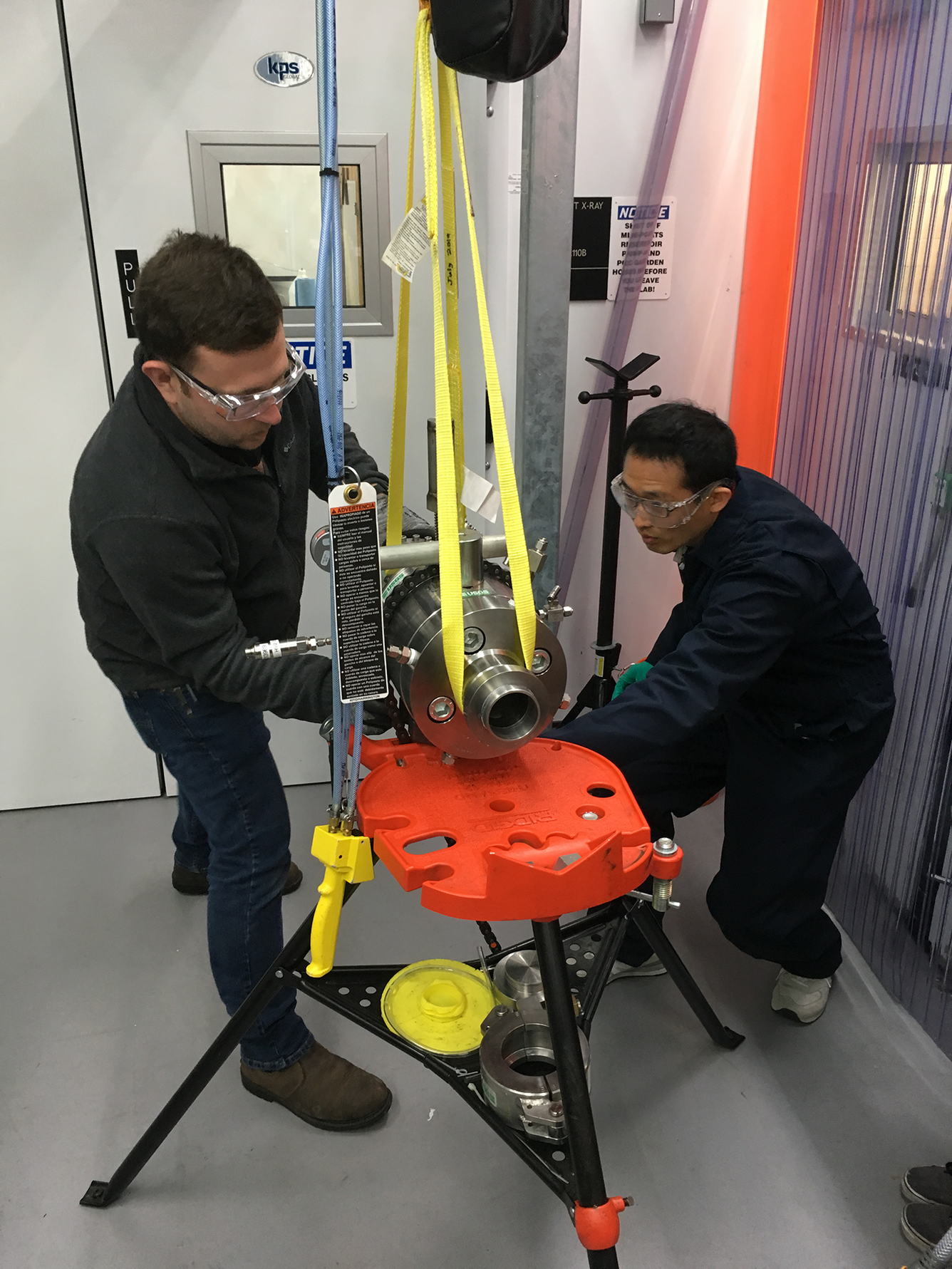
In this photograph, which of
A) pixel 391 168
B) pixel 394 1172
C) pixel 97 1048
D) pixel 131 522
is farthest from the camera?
pixel 391 168

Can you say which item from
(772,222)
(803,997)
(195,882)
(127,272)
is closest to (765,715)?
(803,997)

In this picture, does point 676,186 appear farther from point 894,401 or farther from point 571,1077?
point 571,1077

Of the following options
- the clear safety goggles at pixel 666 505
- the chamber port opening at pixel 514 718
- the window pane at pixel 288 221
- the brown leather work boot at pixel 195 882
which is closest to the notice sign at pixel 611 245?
the window pane at pixel 288 221

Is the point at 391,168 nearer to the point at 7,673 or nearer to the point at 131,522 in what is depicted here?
the point at 131,522

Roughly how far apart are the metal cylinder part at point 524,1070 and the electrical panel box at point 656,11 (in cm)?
199

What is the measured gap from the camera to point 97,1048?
1.90 m

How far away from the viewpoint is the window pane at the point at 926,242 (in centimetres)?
162

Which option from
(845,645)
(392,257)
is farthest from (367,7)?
(845,645)

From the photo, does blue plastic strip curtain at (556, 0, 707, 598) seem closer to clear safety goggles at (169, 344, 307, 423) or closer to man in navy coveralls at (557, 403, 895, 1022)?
man in navy coveralls at (557, 403, 895, 1022)

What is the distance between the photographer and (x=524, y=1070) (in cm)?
134

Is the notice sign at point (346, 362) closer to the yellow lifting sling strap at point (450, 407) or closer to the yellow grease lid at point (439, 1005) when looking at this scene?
the yellow lifting sling strap at point (450, 407)

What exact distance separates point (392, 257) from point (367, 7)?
1437 mm

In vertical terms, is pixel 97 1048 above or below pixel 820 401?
below

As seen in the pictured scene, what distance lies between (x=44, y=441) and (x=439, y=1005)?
Result: 1.71 metres
